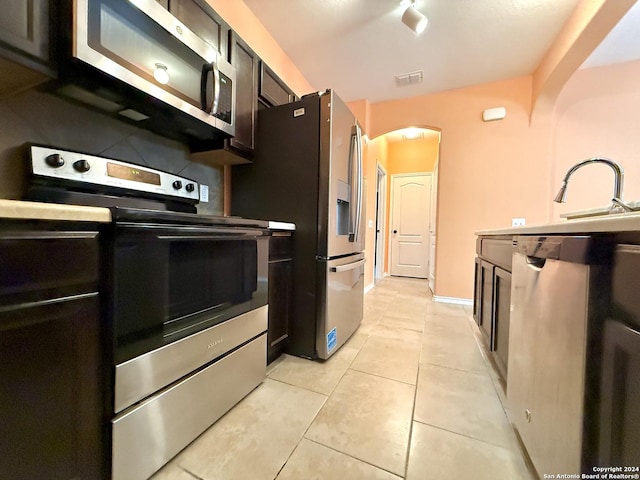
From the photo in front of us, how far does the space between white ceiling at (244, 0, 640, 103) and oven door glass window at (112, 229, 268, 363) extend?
205cm

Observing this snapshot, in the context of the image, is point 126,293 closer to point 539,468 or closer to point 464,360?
point 539,468

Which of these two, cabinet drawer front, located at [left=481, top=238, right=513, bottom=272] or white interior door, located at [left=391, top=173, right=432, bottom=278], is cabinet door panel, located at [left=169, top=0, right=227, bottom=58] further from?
white interior door, located at [left=391, top=173, right=432, bottom=278]

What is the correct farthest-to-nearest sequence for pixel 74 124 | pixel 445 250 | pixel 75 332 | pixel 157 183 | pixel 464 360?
pixel 445 250 → pixel 464 360 → pixel 157 183 → pixel 74 124 → pixel 75 332

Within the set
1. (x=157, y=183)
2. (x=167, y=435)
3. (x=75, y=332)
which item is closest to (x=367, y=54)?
(x=157, y=183)

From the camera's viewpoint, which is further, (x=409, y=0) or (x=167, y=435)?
(x=409, y=0)

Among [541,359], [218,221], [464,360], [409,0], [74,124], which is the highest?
[409,0]

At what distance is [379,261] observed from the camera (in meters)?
4.86

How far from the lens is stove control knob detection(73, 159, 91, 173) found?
952 mm

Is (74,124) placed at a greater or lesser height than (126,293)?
greater

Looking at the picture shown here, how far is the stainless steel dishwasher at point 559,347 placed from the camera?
596 mm

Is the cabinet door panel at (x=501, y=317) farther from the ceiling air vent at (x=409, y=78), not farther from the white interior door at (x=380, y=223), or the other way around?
the white interior door at (x=380, y=223)

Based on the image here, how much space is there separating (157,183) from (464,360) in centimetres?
218

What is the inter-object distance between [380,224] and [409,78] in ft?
8.64

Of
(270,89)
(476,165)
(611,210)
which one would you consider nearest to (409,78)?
(476,165)
